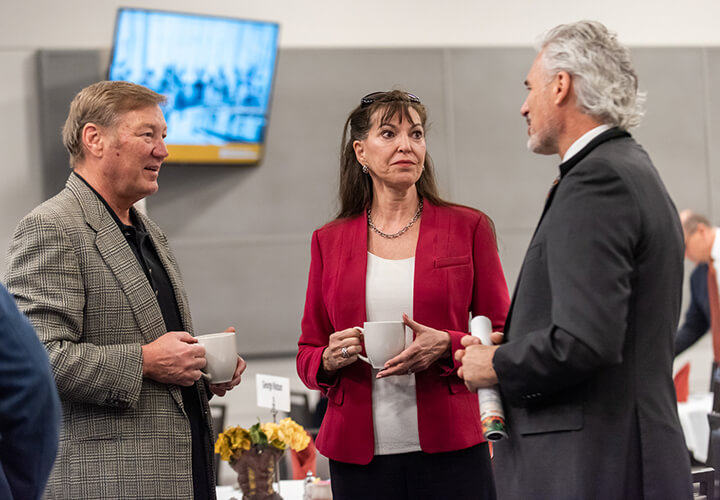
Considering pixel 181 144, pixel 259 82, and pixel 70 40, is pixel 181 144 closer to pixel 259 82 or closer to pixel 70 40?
pixel 259 82

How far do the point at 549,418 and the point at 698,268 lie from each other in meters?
3.67

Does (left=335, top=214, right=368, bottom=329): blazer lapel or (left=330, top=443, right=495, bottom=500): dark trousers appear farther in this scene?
(left=335, top=214, right=368, bottom=329): blazer lapel

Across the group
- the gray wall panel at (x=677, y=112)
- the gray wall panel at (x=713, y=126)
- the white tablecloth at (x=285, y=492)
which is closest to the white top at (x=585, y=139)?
the white tablecloth at (x=285, y=492)

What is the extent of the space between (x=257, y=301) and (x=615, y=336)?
14.3ft

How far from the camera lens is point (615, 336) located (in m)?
1.29

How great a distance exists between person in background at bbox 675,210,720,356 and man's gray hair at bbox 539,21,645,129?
336cm

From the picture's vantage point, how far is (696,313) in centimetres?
474

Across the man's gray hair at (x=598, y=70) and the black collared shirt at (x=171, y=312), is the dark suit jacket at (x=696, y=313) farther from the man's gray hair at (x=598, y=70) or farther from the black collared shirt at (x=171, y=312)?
the black collared shirt at (x=171, y=312)

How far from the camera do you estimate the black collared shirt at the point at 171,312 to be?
181 cm

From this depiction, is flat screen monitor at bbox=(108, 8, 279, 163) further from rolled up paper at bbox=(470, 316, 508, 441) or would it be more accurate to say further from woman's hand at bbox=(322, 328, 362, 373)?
rolled up paper at bbox=(470, 316, 508, 441)

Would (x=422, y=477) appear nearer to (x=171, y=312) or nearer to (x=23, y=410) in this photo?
(x=171, y=312)

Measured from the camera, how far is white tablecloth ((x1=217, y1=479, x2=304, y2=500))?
2590 mm

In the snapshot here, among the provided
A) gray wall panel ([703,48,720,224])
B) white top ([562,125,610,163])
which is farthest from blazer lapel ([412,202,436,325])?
gray wall panel ([703,48,720,224])

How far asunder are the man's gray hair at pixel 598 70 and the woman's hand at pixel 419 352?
0.63 metres
